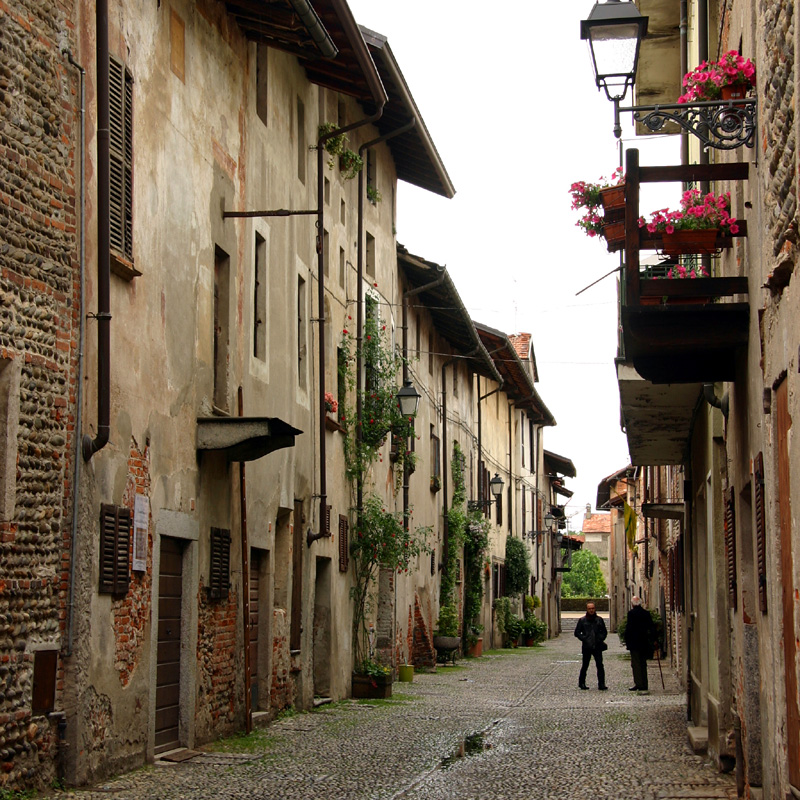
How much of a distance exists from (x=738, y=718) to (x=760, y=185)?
434cm

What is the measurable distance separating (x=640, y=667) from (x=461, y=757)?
29.1 feet

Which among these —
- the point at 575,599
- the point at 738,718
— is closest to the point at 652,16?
the point at 738,718

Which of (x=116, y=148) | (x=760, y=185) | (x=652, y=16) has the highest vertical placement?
(x=652, y=16)

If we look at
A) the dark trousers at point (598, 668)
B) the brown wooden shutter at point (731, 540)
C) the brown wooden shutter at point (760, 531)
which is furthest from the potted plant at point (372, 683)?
the brown wooden shutter at point (760, 531)

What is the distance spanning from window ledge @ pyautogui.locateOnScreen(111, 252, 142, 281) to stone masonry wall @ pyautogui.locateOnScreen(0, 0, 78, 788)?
0.62 m

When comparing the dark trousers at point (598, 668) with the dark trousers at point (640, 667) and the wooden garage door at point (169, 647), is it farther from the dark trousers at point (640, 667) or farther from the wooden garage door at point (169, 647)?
the wooden garage door at point (169, 647)

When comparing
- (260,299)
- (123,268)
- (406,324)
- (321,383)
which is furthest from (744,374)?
(406,324)

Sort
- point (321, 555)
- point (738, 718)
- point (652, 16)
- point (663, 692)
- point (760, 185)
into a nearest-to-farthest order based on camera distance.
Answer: point (760, 185) → point (738, 718) → point (652, 16) → point (321, 555) → point (663, 692)

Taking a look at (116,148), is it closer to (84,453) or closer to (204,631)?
(84,453)

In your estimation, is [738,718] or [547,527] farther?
[547,527]

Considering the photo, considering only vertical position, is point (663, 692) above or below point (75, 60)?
below

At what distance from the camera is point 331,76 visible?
682 inches

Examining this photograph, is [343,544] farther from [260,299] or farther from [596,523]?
[596,523]

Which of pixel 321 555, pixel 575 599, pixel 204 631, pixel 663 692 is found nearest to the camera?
pixel 204 631
